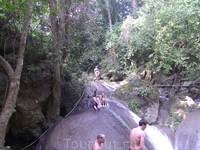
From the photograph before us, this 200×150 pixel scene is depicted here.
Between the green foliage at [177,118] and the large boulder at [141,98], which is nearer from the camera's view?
the green foliage at [177,118]

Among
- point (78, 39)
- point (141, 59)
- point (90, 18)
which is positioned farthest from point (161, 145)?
point (141, 59)

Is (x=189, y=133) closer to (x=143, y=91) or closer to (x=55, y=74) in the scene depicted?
(x=143, y=91)

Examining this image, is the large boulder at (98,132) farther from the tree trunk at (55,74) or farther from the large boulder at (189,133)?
the tree trunk at (55,74)

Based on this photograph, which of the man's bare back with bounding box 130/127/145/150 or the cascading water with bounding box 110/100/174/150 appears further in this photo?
the cascading water with bounding box 110/100/174/150

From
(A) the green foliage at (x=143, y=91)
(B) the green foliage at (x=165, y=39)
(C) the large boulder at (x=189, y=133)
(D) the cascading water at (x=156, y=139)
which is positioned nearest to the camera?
(D) the cascading water at (x=156, y=139)

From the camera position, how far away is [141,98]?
11094 mm

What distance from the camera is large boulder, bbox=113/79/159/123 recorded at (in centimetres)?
1042

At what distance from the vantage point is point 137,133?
470 centimetres

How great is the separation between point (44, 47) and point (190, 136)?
7.97 meters

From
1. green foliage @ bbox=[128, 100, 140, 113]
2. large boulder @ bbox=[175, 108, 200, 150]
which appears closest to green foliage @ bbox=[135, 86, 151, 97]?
green foliage @ bbox=[128, 100, 140, 113]

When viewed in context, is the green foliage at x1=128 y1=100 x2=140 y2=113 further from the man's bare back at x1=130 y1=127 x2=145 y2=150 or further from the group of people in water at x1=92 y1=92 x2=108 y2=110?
the man's bare back at x1=130 y1=127 x2=145 y2=150

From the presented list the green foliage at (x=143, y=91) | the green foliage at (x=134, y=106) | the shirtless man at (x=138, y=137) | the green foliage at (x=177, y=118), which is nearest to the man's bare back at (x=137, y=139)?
the shirtless man at (x=138, y=137)

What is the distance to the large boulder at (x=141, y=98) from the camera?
34.2 ft

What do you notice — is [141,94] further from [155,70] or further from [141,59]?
[141,59]
